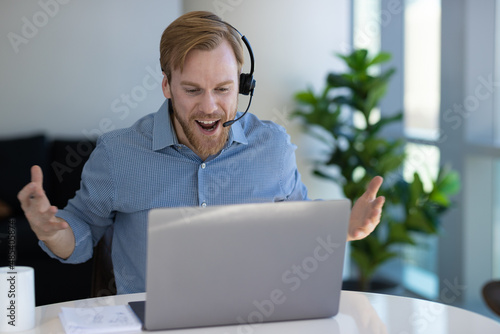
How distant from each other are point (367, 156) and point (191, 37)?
1.96 meters

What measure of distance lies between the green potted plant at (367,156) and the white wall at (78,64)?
1.02 metres

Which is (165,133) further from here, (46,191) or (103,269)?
(46,191)

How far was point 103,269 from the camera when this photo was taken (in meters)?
1.71

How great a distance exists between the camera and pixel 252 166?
5.85 ft

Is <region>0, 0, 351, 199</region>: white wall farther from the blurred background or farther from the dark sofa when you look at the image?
the dark sofa

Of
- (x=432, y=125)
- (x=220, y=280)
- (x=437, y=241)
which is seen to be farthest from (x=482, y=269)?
(x=220, y=280)

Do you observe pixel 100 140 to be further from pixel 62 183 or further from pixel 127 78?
pixel 127 78

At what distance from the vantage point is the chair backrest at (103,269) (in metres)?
1.69

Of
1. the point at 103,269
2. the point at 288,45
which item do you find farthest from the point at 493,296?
the point at 288,45

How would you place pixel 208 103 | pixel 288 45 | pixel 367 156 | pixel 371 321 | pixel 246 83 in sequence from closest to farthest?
→ 1. pixel 371 321
2. pixel 208 103
3. pixel 246 83
4. pixel 288 45
5. pixel 367 156

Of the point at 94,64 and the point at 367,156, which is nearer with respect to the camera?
the point at 367,156
